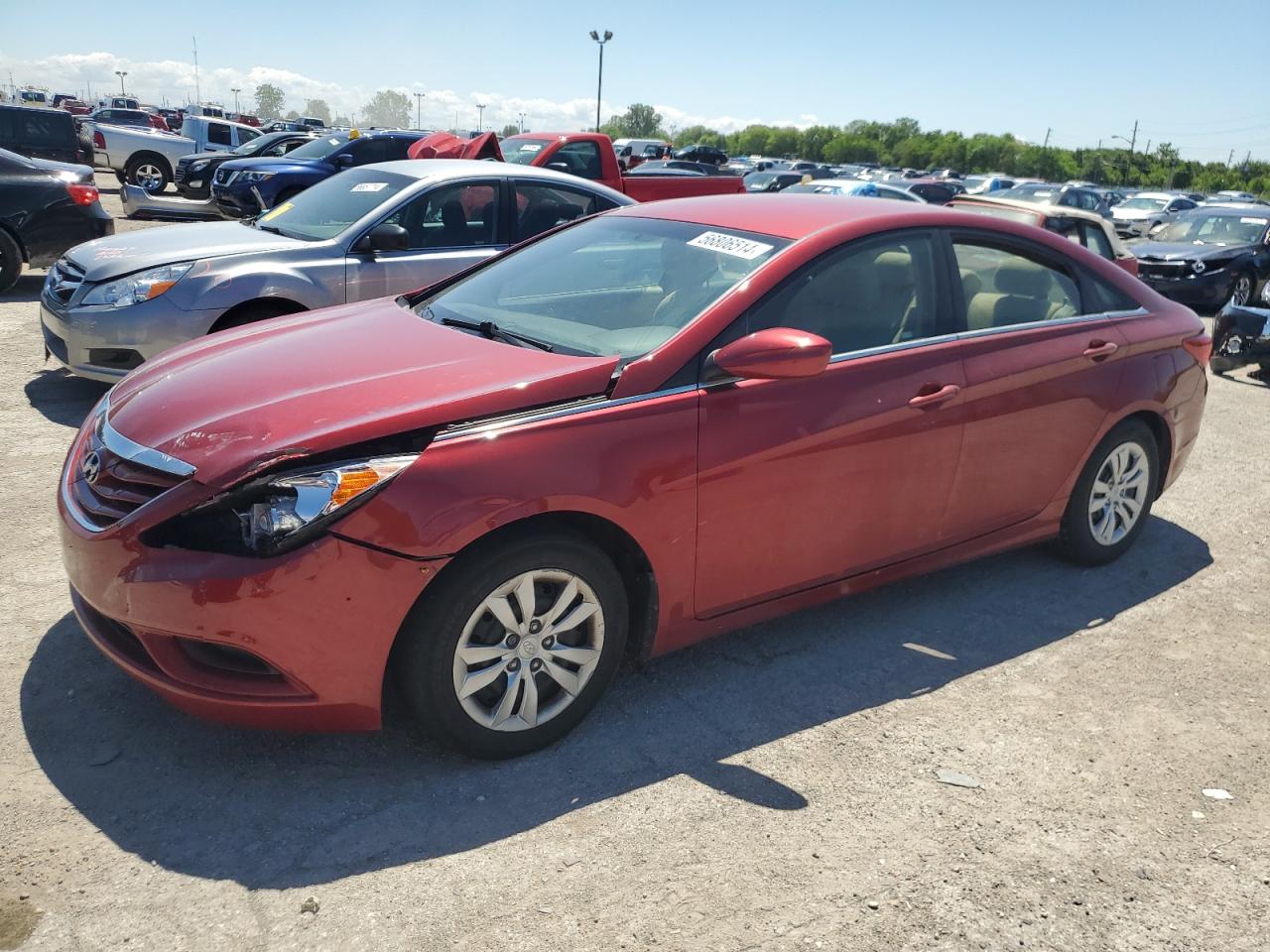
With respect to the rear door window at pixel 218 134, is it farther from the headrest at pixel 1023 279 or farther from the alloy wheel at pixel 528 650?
the alloy wheel at pixel 528 650

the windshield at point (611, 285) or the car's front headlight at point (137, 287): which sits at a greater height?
the windshield at point (611, 285)

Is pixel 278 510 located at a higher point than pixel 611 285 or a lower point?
lower

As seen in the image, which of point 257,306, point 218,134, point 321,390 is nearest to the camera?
point 321,390

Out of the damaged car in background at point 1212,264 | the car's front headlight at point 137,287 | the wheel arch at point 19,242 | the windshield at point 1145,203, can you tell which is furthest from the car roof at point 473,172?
the windshield at point 1145,203

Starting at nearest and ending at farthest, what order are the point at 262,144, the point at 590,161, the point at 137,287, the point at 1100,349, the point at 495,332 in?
the point at 495,332 → the point at 1100,349 → the point at 137,287 → the point at 590,161 → the point at 262,144

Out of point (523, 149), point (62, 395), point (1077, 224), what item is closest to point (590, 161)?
point (523, 149)

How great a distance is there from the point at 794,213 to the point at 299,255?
3.64 meters

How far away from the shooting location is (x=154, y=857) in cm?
256

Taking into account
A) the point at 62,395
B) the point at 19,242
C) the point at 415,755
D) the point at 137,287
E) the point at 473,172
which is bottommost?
the point at 62,395

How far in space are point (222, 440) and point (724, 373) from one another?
1489 mm

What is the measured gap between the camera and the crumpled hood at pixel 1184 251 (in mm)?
13852

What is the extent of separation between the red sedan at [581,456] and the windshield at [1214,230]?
12.0 metres

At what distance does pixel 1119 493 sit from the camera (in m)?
4.70

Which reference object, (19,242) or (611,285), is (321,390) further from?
(19,242)
